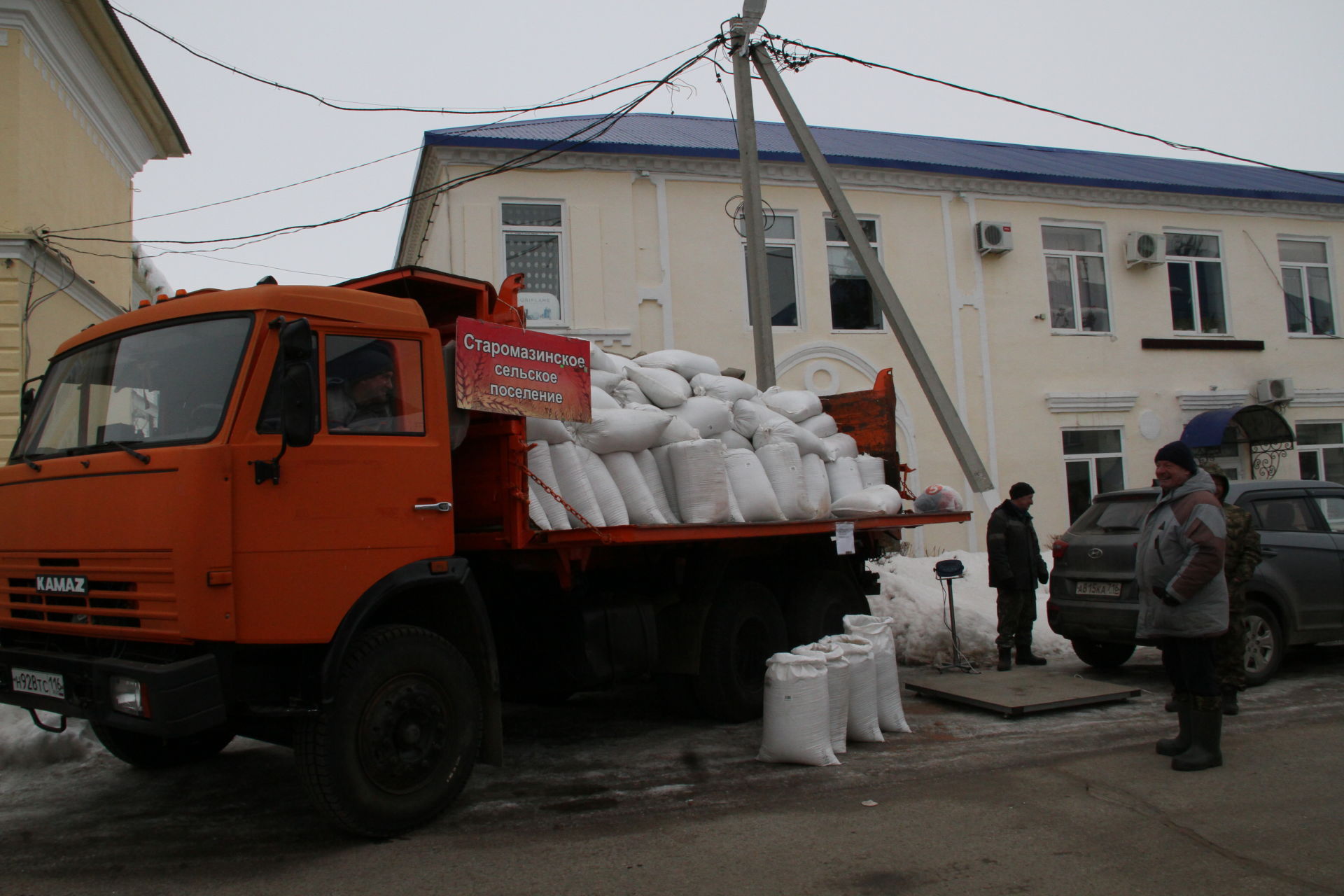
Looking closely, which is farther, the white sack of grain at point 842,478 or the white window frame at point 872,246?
the white window frame at point 872,246

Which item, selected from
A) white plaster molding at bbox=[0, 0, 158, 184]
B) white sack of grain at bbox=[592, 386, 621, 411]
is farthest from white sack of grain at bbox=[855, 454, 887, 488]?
white plaster molding at bbox=[0, 0, 158, 184]

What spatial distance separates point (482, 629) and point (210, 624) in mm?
1383

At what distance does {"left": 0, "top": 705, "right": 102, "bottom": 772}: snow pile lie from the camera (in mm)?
5859

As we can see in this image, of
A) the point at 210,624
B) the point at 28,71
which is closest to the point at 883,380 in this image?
the point at 210,624

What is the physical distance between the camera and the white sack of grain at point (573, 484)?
227 inches

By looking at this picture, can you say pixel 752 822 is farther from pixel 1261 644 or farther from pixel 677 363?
pixel 1261 644

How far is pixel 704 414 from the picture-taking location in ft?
22.9

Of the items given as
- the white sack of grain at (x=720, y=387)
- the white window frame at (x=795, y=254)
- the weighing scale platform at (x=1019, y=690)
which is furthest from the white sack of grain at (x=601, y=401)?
the white window frame at (x=795, y=254)

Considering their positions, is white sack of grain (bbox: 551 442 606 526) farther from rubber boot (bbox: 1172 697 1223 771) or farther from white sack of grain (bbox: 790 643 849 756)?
rubber boot (bbox: 1172 697 1223 771)

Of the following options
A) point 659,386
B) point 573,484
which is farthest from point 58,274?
point 573,484

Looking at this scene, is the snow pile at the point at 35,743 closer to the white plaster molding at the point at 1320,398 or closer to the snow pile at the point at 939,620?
the snow pile at the point at 939,620

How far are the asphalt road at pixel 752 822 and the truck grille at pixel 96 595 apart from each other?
1038mm

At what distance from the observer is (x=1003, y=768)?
548 cm

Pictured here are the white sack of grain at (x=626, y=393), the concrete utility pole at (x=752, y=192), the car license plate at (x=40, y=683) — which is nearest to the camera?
the car license plate at (x=40, y=683)
